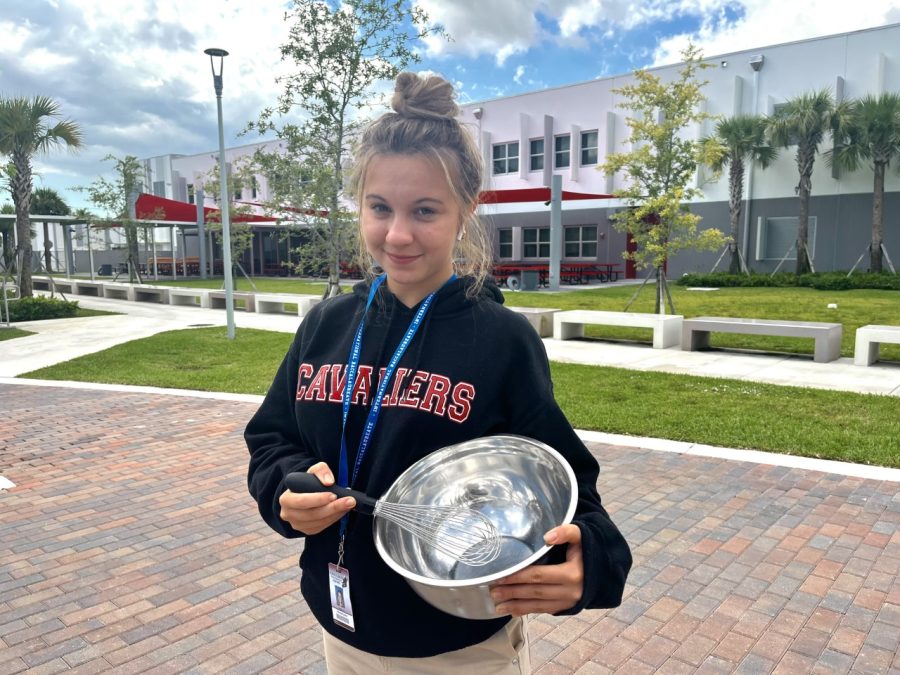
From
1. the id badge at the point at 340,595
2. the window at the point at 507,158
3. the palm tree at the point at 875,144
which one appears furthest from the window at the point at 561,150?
the id badge at the point at 340,595

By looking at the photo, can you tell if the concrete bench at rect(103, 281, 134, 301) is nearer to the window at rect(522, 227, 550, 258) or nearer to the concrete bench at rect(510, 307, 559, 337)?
the concrete bench at rect(510, 307, 559, 337)

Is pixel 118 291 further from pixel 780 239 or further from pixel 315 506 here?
pixel 315 506

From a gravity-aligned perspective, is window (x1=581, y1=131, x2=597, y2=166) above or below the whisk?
above

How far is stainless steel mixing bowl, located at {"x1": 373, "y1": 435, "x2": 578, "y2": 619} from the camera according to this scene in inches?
50.2

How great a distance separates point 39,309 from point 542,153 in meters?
20.9

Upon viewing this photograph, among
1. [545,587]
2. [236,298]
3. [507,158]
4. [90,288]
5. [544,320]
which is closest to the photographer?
[545,587]

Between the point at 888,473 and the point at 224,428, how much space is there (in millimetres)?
5623

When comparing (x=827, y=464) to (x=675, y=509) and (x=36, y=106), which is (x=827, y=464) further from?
(x=36, y=106)

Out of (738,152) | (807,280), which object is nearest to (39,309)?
(807,280)

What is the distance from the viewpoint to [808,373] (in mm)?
8656

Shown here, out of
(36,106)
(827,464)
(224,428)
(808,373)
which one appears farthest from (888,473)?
(36,106)

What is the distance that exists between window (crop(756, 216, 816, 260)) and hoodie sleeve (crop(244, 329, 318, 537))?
26750 mm

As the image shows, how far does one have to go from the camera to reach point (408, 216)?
1.35 metres

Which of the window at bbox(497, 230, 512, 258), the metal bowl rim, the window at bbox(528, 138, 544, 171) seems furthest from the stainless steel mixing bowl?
the window at bbox(497, 230, 512, 258)
